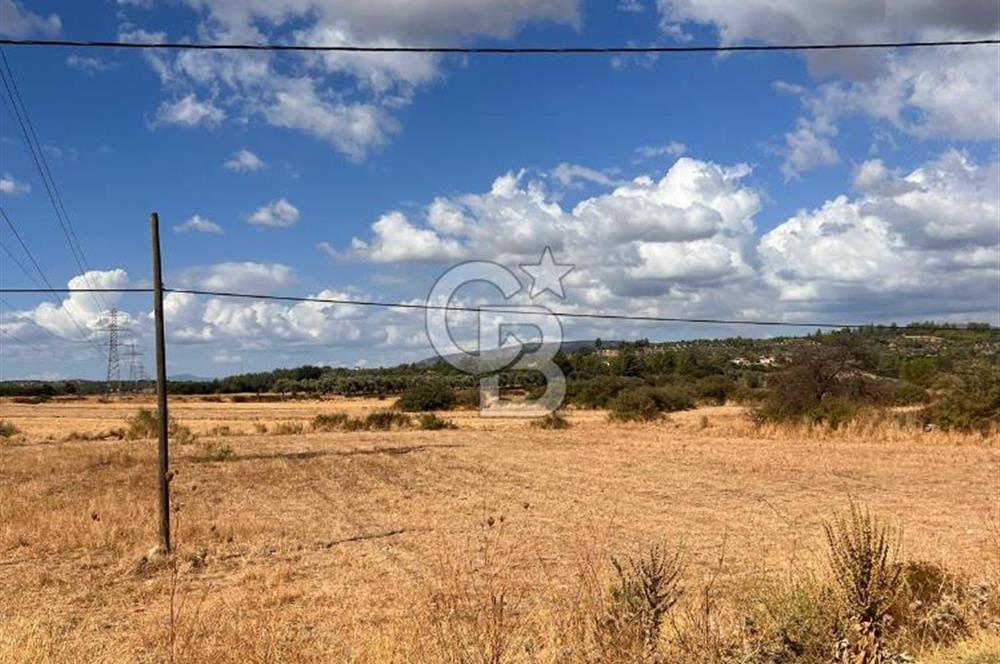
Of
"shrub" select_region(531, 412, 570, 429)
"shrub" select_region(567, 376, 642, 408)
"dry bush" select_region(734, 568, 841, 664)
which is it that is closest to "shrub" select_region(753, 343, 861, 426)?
"shrub" select_region(531, 412, 570, 429)

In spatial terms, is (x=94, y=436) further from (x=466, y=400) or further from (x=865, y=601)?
(x=865, y=601)

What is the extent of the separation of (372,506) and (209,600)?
7627 mm

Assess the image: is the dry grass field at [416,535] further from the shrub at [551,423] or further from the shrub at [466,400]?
the shrub at [466,400]

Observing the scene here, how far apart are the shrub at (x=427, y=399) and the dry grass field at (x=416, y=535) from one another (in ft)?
119

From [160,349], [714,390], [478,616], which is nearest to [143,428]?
[160,349]

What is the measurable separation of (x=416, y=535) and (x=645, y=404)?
119 feet

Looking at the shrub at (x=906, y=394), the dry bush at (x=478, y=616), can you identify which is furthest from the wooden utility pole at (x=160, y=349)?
the shrub at (x=906, y=394)

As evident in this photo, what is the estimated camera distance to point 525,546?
12.3 m

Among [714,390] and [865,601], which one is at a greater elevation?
[865,601]

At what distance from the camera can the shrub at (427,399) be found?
216 ft

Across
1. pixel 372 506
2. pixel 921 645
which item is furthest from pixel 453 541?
pixel 921 645

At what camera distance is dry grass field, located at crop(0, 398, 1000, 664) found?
651 centimetres

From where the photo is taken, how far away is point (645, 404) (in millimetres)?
48188

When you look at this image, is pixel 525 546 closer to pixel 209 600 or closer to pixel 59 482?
pixel 209 600
